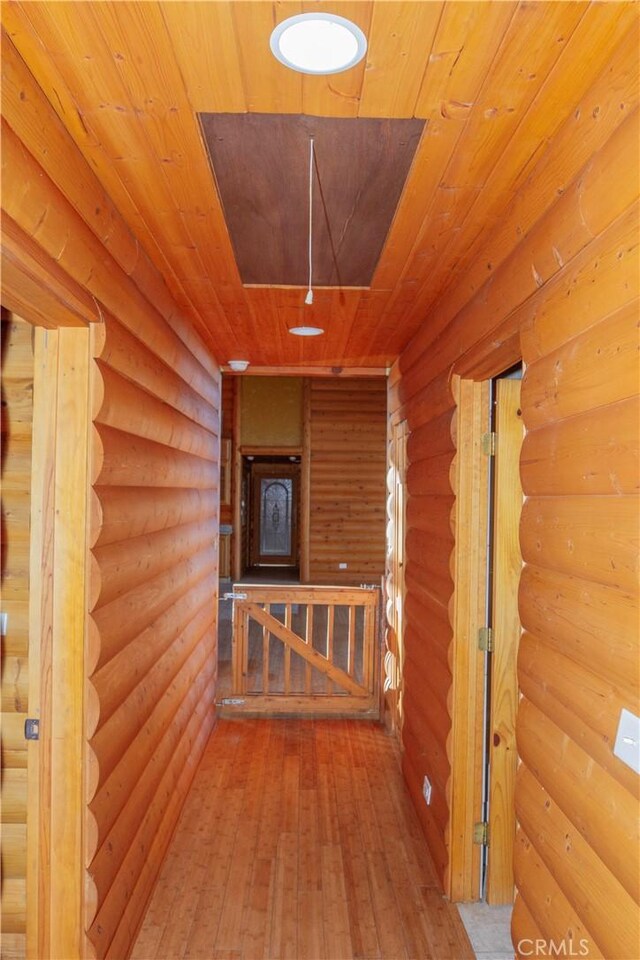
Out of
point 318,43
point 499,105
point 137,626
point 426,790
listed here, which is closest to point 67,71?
point 318,43

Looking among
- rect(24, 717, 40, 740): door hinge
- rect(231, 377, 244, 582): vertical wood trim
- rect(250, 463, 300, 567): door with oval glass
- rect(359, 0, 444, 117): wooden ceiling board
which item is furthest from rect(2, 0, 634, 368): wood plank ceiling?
rect(250, 463, 300, 567): door with oval glass

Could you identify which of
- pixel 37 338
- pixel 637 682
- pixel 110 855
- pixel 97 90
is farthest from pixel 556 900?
pixel 97 90

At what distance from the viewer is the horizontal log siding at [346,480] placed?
10562mm

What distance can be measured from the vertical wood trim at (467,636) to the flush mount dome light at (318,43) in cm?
158

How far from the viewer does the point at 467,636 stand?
274 centimetres

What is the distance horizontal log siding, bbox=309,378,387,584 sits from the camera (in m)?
10.6

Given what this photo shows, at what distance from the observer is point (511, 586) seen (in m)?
2.72

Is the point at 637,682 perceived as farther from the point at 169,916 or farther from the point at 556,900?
the point at 169,916

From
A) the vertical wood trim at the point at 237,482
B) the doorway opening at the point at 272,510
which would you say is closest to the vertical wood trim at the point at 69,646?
the vertical wood trim at the point at 237,482

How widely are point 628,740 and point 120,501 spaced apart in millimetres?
1687

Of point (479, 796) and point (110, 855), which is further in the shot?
point (479, 796)

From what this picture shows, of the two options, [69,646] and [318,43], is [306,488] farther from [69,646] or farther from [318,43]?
[318,43]

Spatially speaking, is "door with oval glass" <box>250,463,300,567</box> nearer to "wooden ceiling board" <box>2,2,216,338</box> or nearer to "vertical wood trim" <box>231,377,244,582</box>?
"vertical wood trim" <box>231,377,244,582</box>

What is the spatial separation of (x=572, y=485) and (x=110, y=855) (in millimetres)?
1856
